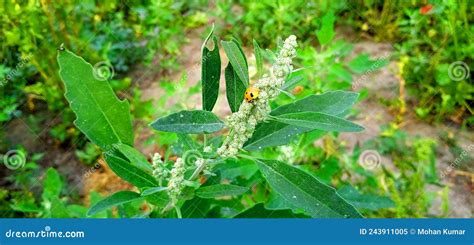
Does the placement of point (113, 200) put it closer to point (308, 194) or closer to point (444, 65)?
point (308, 194)


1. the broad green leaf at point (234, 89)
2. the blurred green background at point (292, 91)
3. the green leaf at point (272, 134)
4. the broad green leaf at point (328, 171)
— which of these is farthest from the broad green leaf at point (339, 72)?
the broad green leaf at point (234, 89)

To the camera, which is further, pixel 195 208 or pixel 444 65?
pixel 444 65

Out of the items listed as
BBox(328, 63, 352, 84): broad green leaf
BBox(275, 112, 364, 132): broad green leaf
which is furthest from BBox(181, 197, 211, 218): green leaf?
BBox(328, 63, 352, 84): broad green leaf

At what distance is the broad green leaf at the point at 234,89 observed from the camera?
3.90 feet

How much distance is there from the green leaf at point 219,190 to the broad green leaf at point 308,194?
0.09 m

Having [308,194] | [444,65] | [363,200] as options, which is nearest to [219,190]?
[308,194]

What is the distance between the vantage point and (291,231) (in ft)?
4.82

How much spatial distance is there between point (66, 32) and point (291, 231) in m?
2.02

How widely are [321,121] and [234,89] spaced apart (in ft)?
0.76

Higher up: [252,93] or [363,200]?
[252,93]

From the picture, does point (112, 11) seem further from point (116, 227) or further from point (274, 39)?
point (116, 227)

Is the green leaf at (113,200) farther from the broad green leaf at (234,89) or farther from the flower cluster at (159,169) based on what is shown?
the broad green leaf at (234,89)

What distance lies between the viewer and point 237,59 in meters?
1.10

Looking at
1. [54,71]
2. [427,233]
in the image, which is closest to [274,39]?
[54,71]
